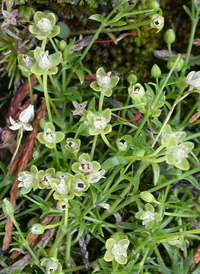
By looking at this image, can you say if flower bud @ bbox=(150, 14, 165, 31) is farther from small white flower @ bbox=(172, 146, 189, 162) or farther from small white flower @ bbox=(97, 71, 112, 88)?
small white flower @ bbox=(172, 146, 189, 162)

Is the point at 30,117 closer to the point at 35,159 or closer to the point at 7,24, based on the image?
the point at 35,159

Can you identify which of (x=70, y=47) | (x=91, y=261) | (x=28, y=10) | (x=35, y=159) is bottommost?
(x=91, y=261)

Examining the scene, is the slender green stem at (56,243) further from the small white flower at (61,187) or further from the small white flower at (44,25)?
the small white flower at (44,25)

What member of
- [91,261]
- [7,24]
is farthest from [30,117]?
[91,261]

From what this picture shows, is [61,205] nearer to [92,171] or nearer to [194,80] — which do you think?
[92,171]

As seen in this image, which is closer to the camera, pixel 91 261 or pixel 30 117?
pixel 30 117

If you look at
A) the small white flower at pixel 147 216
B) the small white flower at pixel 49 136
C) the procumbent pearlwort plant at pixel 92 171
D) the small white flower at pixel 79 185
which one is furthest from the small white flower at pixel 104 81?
the small white flower at pixel 147 216
